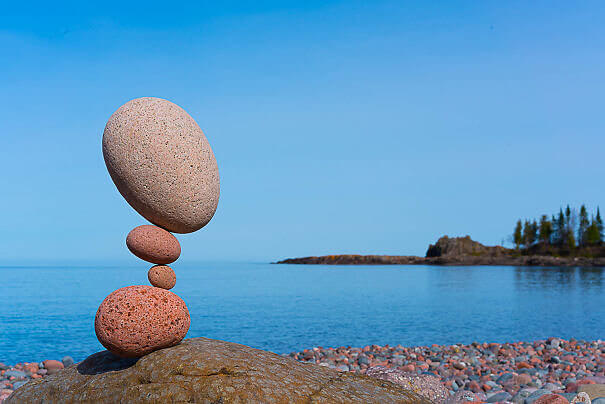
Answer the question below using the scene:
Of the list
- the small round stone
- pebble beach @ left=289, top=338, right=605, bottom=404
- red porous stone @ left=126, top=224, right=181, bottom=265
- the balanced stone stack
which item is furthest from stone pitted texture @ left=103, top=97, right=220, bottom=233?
pebble beach @ left=289, top=338, right=605, bottom=404

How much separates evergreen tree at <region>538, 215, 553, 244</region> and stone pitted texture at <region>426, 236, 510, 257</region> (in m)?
6.59

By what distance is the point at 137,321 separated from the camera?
4.69 meters

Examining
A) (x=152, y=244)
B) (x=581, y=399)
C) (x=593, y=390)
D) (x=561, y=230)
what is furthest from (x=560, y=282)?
(x=561, y=230)

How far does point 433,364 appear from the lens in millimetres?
10180

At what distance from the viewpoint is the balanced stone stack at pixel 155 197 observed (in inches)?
186

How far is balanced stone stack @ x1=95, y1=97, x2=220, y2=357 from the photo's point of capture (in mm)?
4715

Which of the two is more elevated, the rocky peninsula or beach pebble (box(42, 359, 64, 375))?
Result: the rocky peninsula

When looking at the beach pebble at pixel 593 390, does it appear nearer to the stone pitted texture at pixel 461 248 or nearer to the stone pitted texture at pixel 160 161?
the stone pitted texture at pixel 160 161

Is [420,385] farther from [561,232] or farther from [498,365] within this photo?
[561,232]

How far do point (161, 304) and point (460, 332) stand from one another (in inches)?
559

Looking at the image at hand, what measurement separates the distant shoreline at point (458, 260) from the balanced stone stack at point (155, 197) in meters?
83.8

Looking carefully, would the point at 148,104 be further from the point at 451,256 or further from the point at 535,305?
the point at 451,256

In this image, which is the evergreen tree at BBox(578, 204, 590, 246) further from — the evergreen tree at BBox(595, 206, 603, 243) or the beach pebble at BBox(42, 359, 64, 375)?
the beach pebble at BBox(42, 359, 64, 375)

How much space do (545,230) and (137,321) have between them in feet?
312
